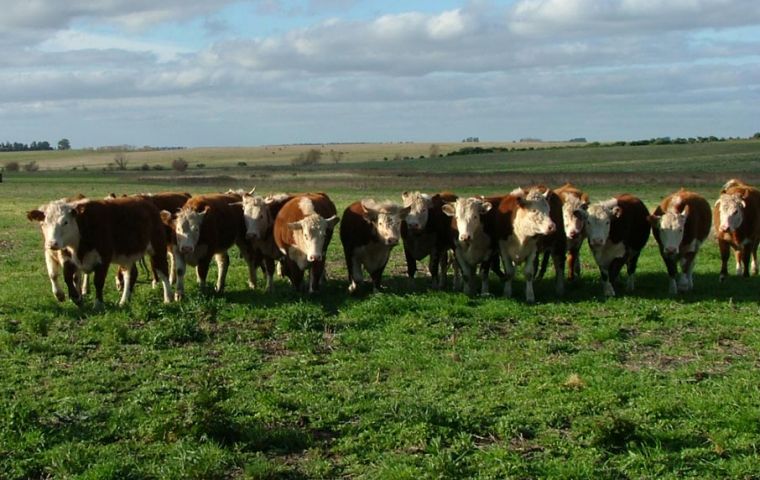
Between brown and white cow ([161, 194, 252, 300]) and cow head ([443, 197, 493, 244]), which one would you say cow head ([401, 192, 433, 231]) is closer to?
cow head ([443, 197, 493, 244])

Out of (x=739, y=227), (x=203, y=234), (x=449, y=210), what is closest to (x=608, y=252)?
(x=449, y=210)

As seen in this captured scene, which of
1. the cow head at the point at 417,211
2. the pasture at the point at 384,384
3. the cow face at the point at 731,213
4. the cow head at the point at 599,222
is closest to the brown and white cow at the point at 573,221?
the cow head at the point at 599,222

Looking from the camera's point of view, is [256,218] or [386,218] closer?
[386,218]

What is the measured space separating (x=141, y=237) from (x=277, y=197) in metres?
3.61

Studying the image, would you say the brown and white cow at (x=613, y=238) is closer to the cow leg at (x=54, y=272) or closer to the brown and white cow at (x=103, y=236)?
the brown and white cow at (x=103, y=236)

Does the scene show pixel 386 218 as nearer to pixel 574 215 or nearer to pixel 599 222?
pixel 574 215

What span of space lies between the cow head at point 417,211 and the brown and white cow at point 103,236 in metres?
4.29

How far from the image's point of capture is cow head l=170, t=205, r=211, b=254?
45.0ft

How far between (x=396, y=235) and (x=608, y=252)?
3639mm

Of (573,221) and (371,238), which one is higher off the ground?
(573,221)

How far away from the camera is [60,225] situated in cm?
1248

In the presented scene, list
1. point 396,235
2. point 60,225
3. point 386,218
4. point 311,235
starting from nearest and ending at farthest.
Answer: point 60,225 → point 311,235 → point 396,235 → point 386,218

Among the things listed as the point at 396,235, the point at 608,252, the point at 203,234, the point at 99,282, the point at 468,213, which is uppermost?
the point at 468,213

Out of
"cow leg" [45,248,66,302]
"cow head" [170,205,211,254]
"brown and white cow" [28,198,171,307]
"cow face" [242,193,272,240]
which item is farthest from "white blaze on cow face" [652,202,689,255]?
"cow leg" [45,248,66,302]
